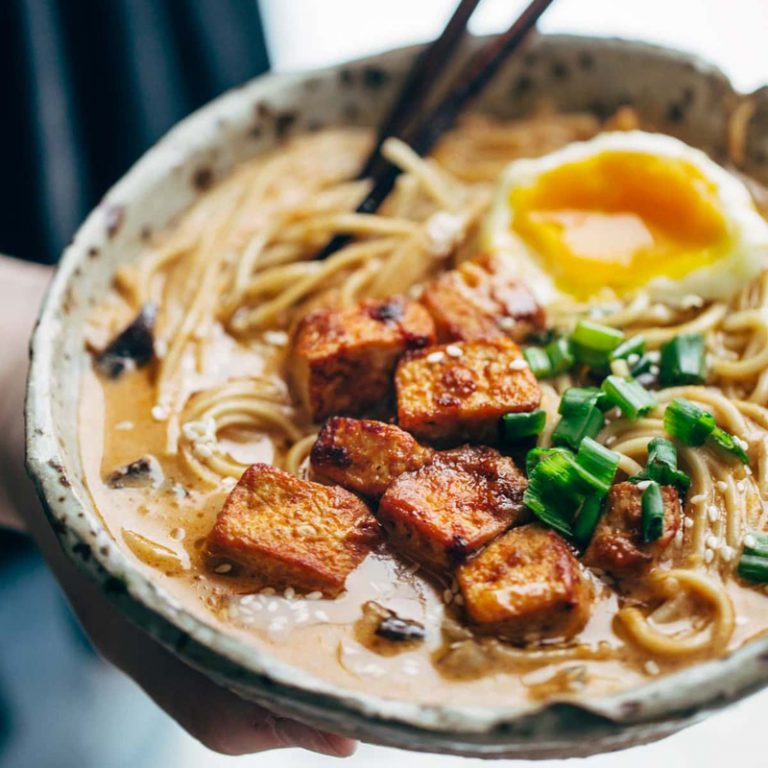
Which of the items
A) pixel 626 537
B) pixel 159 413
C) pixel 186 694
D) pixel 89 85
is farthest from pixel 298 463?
pixel 89 85

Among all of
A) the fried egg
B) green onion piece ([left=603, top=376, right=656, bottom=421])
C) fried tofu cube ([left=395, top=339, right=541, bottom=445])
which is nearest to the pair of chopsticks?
the fried egg

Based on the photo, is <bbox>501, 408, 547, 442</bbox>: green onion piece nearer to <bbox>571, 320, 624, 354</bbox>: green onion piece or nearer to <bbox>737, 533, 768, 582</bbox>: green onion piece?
<bbox>571, 320, 624, 354</bbox>: green onion piece

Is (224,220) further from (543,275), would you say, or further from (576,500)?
(576,500)

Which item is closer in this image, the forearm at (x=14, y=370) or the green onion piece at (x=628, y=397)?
the green onion piece at (x=628, y=397)

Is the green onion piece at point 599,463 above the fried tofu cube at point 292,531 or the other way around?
above

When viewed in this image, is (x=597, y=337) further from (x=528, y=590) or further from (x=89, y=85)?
(x=89, y=85)

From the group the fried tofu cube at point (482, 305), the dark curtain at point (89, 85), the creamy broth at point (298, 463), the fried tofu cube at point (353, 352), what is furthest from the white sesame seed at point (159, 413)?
the dark curtain at point (89, 85)

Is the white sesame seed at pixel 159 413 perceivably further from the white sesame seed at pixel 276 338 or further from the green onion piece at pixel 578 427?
the green onion piece at pixel 578 427
